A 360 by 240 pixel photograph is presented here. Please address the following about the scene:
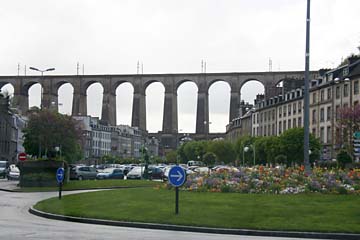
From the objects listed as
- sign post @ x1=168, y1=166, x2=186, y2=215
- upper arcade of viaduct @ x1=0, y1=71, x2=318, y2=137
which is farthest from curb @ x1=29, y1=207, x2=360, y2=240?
upper arcade of viaduct @ x1=0, y1=71, x2=318, y2=137

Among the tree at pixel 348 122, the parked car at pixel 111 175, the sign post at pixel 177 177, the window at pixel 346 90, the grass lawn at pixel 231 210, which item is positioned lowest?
the parked car at pixel 111 175

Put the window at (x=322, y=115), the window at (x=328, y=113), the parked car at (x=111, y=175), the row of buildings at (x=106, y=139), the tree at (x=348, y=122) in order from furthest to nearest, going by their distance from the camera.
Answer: the row of buildings at (x=106, y=139) → the window at (x=322, y=115) → the window at (x=328, y=113) → the tree at (x=348, y=122) → the parked car at (x=111, y=175)

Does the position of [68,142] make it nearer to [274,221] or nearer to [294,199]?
[294,199]

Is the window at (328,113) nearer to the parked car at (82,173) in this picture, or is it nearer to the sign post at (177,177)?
the parked car at (82,173)

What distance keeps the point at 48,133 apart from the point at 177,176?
56.1 meters

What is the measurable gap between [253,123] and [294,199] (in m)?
95.9

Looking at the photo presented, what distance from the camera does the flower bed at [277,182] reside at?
29422 millimetres

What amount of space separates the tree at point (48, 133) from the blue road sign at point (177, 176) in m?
53.9

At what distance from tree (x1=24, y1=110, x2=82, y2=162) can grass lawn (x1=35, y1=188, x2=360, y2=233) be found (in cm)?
4728

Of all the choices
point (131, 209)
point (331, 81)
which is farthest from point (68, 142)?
point (131, 209)

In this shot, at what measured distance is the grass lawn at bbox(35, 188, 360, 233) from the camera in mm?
20016

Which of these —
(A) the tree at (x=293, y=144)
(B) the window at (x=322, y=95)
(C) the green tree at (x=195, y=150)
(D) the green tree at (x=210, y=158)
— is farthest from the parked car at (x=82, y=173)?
(C) the green tree at (x=195, y=150)

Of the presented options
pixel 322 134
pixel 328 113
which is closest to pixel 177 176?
pixel 328 113

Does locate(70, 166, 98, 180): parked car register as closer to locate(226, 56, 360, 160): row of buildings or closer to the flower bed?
locate(226, 56, 360, 160): row of buildings
